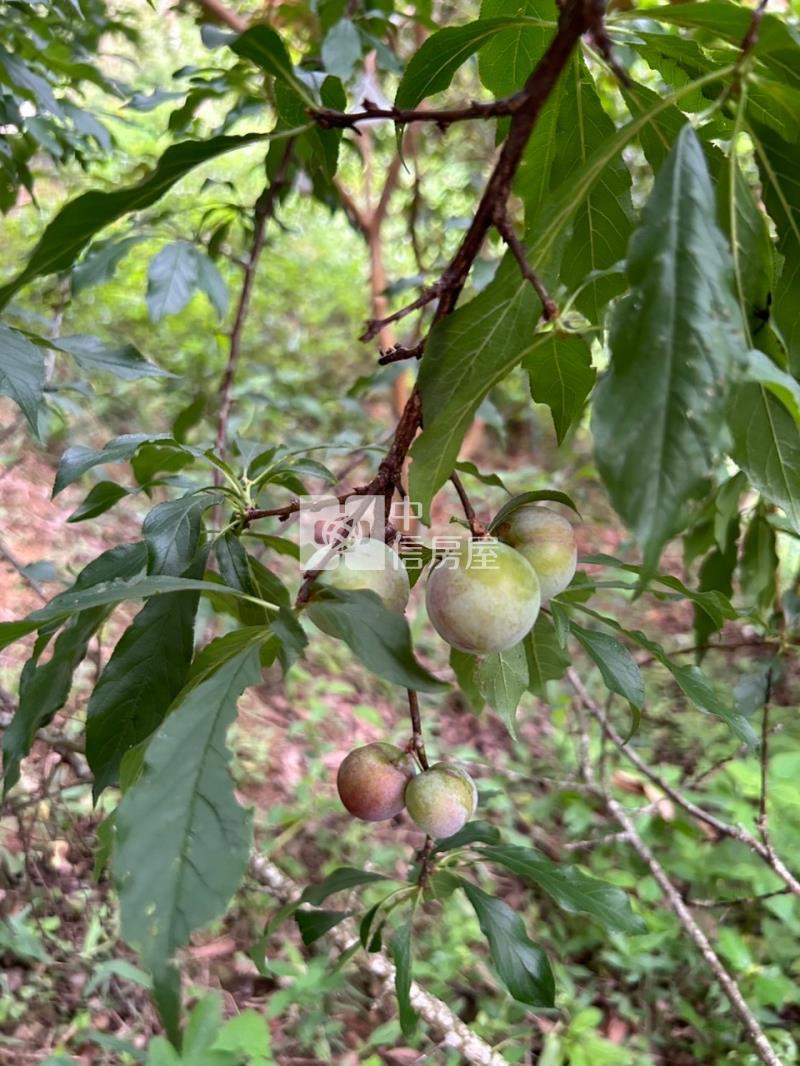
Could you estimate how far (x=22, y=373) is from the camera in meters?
0.80

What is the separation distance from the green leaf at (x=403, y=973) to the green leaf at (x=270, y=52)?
0.84 m

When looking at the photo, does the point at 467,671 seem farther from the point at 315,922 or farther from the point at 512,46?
the point at 512,46

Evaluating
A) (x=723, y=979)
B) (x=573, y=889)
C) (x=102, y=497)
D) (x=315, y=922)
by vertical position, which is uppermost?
(x=102, y=497)

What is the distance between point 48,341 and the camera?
0.97 meters

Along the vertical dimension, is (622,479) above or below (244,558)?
above

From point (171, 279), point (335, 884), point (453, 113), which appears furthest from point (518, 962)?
point (171, 279)

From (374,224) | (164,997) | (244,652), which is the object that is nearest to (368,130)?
(374,224)

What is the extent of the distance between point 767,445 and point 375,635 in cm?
37

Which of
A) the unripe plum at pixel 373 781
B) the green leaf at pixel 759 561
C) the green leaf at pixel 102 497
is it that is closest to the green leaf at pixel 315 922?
the unripe plum at pixel 373 781

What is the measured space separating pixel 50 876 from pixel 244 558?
4.03 feet

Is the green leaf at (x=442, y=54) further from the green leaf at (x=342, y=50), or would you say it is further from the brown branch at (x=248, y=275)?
the brown branch at (x=248, y=275)

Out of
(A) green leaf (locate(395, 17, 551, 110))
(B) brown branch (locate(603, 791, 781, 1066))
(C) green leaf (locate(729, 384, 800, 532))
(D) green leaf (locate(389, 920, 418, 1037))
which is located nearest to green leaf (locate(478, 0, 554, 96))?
(A) green leaf (locate(395, 17, 551, 110))

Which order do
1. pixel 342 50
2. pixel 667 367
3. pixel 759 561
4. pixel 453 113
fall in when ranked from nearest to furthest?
pixel 667 367 < pixel 453 113 < pixel 342 50 < pixel 759 561

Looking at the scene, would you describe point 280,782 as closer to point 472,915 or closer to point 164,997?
point 472,915
